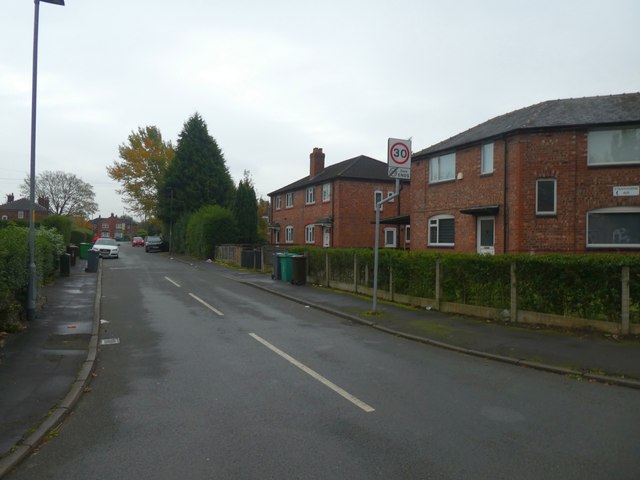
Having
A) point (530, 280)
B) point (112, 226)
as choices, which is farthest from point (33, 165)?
point (112, 226)

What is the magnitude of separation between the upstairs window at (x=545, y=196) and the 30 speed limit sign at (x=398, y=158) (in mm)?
8743

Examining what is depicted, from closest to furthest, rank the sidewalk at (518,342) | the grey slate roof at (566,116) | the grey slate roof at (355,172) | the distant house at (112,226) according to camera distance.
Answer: the sidewalk at (518,342) → the grey slate roof at (566,116) → the grey slate roof at (355,172) → the distant house at (112,226)

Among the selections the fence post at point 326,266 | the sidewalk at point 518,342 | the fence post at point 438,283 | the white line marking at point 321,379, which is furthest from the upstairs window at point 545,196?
the white line marking at point 321,379

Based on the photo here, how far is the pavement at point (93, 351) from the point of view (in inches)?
205

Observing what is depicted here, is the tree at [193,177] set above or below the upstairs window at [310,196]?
above

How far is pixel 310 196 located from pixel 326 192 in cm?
290

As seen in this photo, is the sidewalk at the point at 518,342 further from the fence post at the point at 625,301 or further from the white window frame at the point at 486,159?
the white window frame at the point at 486,159

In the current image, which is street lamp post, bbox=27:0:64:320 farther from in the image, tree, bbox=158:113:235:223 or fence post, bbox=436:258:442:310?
tree, bbox=158:113:235:223

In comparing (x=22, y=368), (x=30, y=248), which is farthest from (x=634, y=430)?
(x=30, y=248)

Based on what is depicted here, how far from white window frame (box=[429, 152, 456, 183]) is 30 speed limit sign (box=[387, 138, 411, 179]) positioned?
10.6 meters

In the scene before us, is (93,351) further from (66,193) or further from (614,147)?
(66,193)

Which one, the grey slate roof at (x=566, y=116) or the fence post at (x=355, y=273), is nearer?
the fence post at (x=355, y=273)

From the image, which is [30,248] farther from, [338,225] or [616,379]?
[338,225]

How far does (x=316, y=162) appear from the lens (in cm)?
4050
